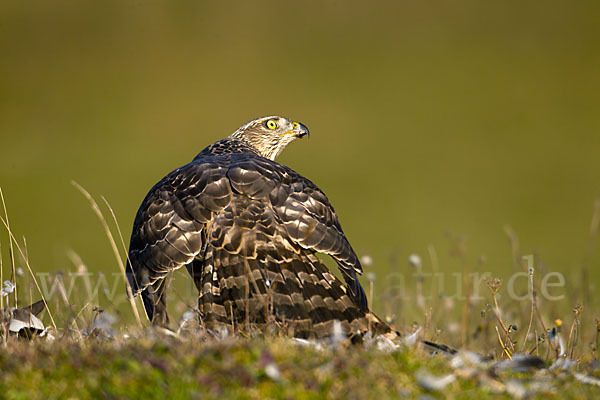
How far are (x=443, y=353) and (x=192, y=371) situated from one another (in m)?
1.58

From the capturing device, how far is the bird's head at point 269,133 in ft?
29.4

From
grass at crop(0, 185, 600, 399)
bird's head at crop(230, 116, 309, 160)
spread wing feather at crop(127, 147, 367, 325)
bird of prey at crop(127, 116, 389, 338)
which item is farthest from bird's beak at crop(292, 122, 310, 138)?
grass at crop(0, 185, 600, 399)

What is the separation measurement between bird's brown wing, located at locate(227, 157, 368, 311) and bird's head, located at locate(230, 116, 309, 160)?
2.38 meters

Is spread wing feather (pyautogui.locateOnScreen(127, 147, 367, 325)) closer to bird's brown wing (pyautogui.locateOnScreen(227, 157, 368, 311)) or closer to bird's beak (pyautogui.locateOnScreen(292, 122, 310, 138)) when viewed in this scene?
bird's brown wing (pyautogui.locateOnScreen(227, 157, 368, 311))

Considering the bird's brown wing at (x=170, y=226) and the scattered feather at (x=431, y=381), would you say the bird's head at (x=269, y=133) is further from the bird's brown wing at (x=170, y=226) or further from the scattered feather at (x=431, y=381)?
the scattered feather at (x=431, y=381)

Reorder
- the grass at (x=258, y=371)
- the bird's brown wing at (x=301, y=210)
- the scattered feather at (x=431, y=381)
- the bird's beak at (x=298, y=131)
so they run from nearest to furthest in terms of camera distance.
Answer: the grass at (x=258, y=371) → the scattered feather at (x=431, y=381) → the bird's brown wing at (x=301, y=210) → the bird's beak at (x=298, y=131)

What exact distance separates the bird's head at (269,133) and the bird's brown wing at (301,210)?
93.7 inches

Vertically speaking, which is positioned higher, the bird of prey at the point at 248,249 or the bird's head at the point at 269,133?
the bird's head at the point at 269,133

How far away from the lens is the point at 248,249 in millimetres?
5754

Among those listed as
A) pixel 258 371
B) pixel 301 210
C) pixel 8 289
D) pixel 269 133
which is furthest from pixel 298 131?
pixel 258 371

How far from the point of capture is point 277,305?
5297 millimetres

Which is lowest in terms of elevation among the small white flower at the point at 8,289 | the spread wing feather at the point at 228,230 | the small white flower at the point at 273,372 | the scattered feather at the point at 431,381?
the scattered feather at the point at 431,381

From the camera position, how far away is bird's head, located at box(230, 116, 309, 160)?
8961 mm

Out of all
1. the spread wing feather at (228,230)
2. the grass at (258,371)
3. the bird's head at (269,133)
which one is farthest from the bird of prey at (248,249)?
the bird's head at (269,133)
